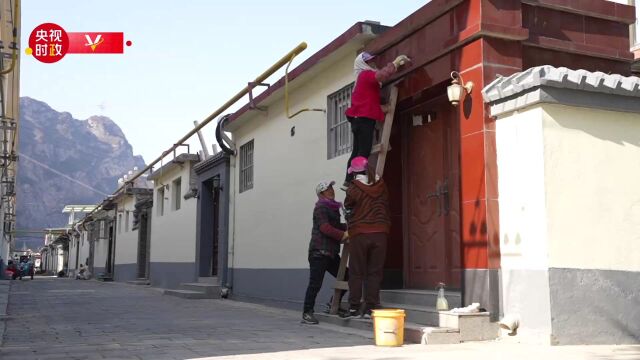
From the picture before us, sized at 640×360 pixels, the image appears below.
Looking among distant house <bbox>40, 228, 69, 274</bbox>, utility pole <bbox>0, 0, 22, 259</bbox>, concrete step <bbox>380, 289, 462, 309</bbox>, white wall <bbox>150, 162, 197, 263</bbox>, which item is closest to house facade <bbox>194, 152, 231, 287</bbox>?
white wall <bbox>150, 162, 197, 263</bbox>

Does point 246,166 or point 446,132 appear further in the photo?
point 246,166

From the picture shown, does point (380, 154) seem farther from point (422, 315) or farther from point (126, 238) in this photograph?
point (126, 238)

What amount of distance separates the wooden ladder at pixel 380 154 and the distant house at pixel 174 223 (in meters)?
9.61

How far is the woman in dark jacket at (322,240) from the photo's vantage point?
791 centimetres

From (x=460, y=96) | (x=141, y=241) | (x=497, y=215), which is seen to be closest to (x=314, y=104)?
(x=460, y=96)

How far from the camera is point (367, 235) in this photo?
7234 millimetres

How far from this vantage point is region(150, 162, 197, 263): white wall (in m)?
18.0

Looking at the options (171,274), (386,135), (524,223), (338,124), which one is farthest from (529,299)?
(171,274)

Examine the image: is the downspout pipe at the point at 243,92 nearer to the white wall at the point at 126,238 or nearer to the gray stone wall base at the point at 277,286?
the gray stone wall base at the point at 277,286

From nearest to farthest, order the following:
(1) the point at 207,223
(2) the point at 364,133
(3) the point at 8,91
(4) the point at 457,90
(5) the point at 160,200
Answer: (4) the point at 457,90 < (2) the point at 364,133 < (1) the point at 207,223 < (3) the point at 8,91 < (5) the point at 160,200

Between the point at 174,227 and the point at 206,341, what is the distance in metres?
14.0

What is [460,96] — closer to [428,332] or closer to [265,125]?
[428,332]

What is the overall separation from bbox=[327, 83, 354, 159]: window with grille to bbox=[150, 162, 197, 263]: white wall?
8484 millimetres

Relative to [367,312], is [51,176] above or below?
above
